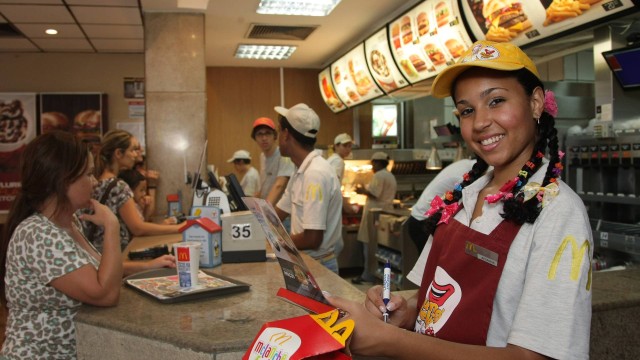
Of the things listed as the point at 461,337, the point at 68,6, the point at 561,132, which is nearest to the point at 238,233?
the point at 461,337

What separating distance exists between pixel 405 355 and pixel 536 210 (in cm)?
40

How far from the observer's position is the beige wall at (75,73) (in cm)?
789

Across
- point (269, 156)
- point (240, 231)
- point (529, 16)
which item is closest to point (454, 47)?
point (529, 16)

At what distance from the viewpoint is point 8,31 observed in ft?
22.0

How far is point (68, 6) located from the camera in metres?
5.61

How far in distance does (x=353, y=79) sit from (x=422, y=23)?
226 centimetres

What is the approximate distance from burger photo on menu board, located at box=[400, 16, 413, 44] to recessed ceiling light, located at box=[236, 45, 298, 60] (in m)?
2.46

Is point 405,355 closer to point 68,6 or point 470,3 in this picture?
point 470,3

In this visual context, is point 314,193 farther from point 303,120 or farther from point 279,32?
point 279,32

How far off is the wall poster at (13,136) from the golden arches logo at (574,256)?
8.27m

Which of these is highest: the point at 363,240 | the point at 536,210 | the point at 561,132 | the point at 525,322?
the point at 561,132

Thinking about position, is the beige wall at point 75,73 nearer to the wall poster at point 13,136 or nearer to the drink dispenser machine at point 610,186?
the wall poster at point 13,136

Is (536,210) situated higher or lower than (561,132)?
lower

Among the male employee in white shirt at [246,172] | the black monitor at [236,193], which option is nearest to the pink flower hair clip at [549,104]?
the black monitor at [236,193]
